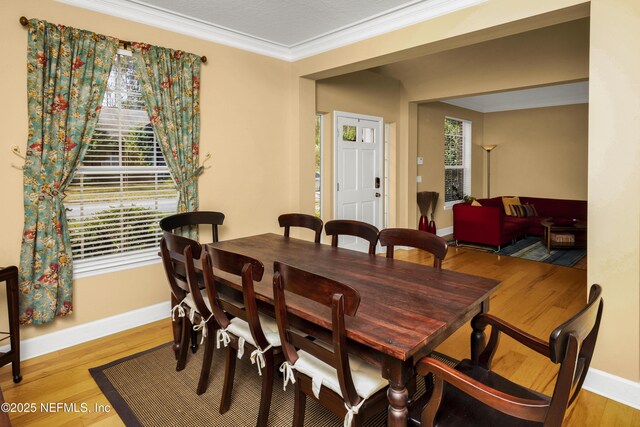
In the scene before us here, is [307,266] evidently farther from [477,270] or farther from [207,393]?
[477,270]

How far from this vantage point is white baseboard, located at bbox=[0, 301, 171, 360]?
2721 mm

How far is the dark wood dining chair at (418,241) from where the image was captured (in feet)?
6.77

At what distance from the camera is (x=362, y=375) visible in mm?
1505

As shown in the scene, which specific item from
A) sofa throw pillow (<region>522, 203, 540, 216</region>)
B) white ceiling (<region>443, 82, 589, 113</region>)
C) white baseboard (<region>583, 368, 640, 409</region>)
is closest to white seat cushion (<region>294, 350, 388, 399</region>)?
white baseboard (<region>583, 368, 640, 409</region>)

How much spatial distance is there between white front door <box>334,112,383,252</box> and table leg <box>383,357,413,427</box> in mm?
3761

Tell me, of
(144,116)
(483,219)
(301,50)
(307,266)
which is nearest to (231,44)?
(301,50)

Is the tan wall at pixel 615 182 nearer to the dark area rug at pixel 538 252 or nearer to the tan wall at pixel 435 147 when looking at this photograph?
the dark area rug at pixel 538 252

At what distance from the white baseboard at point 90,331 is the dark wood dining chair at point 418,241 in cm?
224

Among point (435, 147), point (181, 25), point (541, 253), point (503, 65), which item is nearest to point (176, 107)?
point (181, 25)

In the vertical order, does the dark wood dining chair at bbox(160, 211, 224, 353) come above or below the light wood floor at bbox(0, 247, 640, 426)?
above

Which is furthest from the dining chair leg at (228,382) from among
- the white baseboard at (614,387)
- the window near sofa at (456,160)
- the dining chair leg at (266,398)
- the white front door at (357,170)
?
the window near sofa at (456,160)

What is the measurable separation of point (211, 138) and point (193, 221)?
0.87 meters

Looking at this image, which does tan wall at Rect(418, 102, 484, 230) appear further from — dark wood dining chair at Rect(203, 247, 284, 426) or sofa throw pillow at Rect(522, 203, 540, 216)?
dark wood dining chair at Rect(203, 247, 284, 426)

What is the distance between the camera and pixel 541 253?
5797mm
